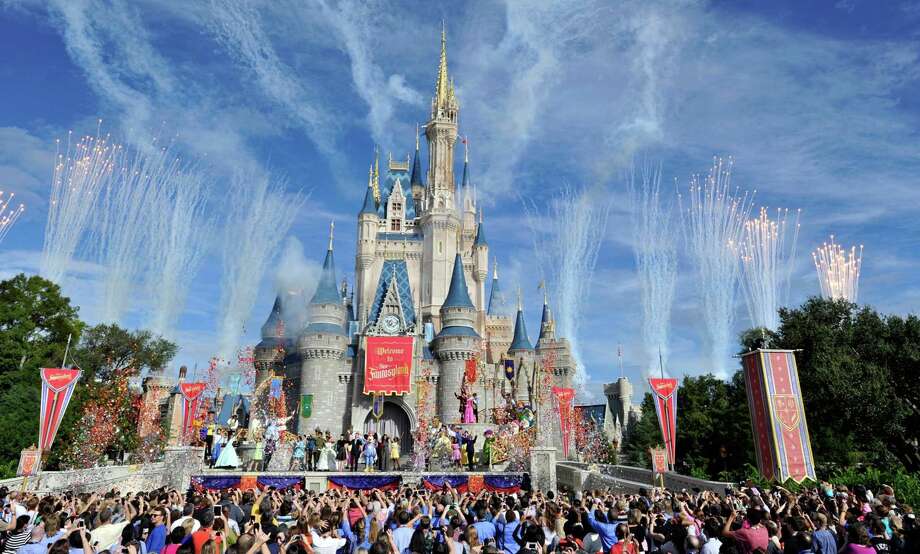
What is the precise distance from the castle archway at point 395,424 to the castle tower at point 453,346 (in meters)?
2.95

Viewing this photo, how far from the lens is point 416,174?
6612 centimetres

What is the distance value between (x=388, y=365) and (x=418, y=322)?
8.60 m

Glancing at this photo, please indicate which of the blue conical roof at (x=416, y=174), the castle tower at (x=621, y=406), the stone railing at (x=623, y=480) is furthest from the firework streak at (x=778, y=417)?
the blue conical roof at (x=416, y=174)

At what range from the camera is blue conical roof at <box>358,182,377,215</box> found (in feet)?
190

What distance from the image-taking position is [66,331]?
34531mm

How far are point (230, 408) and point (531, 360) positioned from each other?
85.5ft

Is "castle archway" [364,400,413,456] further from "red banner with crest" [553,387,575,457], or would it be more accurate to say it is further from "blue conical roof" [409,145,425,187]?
"blue conical roof" [409,145,425,187]

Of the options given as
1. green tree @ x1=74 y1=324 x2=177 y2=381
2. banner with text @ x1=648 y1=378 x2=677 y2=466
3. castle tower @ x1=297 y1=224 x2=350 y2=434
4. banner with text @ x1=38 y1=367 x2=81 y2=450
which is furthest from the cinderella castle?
banner with text @ x1=38 y1=367 x2=81 y2=450

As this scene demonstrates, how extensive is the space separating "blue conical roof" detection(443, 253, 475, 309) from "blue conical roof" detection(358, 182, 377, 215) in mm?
12387

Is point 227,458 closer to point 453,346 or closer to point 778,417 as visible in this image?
point 778,417

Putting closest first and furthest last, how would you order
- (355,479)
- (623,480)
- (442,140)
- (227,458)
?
1. (623,480)
2. (355,479)
3. (227,458)
4. (442,140)

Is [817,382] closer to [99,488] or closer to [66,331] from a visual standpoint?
[99,488]

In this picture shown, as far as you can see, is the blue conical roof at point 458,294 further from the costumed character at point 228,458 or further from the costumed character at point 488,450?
the costumed character at point 228,458

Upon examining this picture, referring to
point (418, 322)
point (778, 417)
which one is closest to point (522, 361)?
point (418, 322)
